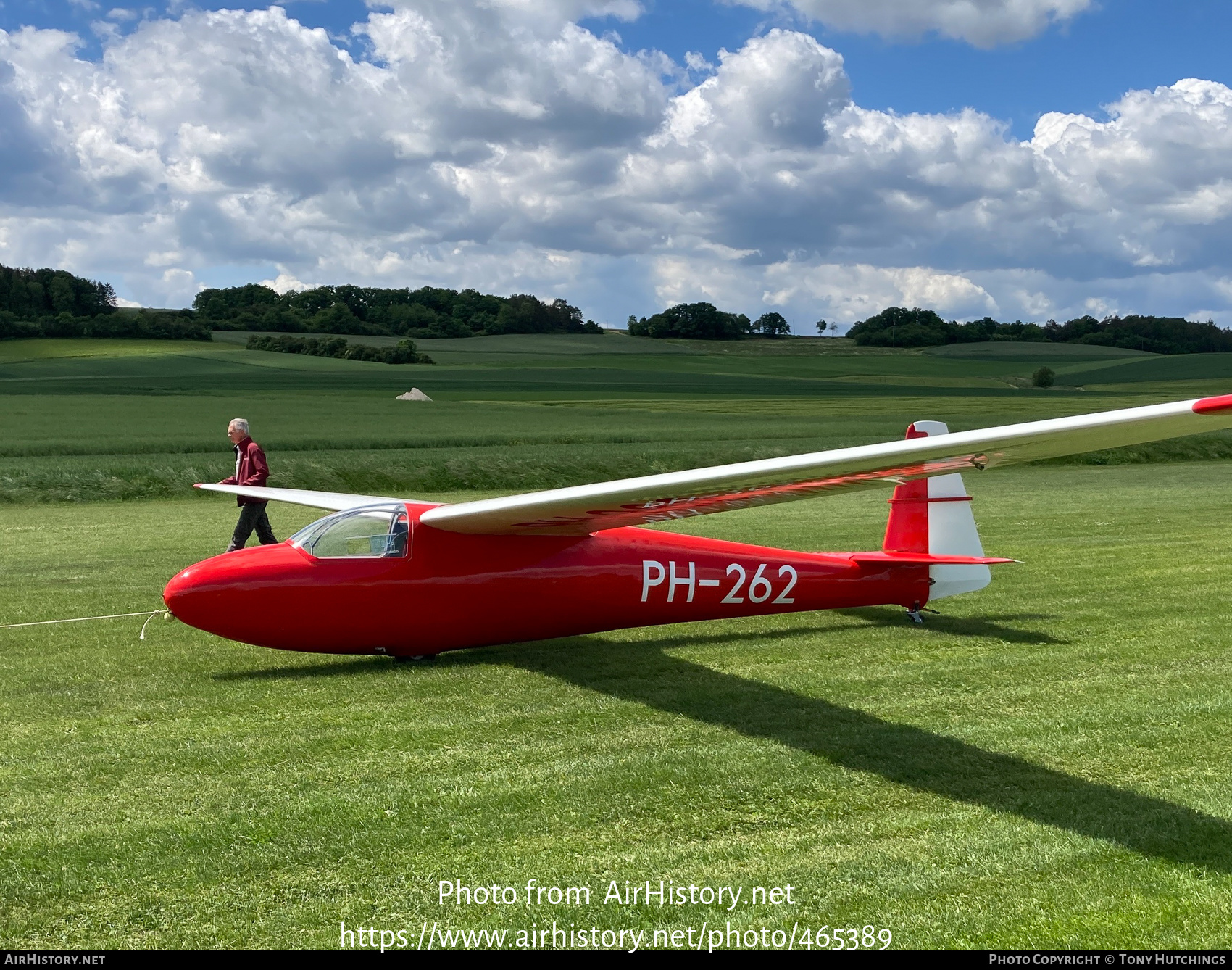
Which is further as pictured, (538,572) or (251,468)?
(251,468)

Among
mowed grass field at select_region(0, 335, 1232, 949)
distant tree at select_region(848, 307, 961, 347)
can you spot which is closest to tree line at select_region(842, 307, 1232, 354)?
distant tree at select_region(848, 307, 961, 347)

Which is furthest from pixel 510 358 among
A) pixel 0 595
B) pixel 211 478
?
pixel 0 595

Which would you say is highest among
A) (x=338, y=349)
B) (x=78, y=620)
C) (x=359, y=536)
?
(x=338, y=349)

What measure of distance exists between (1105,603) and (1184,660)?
2830mm

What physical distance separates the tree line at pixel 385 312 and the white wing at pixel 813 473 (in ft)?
356

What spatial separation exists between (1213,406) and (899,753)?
3410 millimetres

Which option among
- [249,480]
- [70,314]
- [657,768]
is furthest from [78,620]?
[70,314]

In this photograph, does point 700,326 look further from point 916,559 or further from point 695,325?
point 916,559

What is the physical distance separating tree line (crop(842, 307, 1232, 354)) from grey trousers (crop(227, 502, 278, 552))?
364 ft

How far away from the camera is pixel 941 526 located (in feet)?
37.7

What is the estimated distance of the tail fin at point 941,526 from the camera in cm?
1146

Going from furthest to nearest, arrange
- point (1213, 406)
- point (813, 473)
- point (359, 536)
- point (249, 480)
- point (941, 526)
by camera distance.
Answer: point (249, 480) → point (941, 526) → point (359, 536) → point (813, 473) → point (1213, 406)

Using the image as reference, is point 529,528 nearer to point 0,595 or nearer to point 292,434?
point 0,595

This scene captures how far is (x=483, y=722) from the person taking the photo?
816 cm
